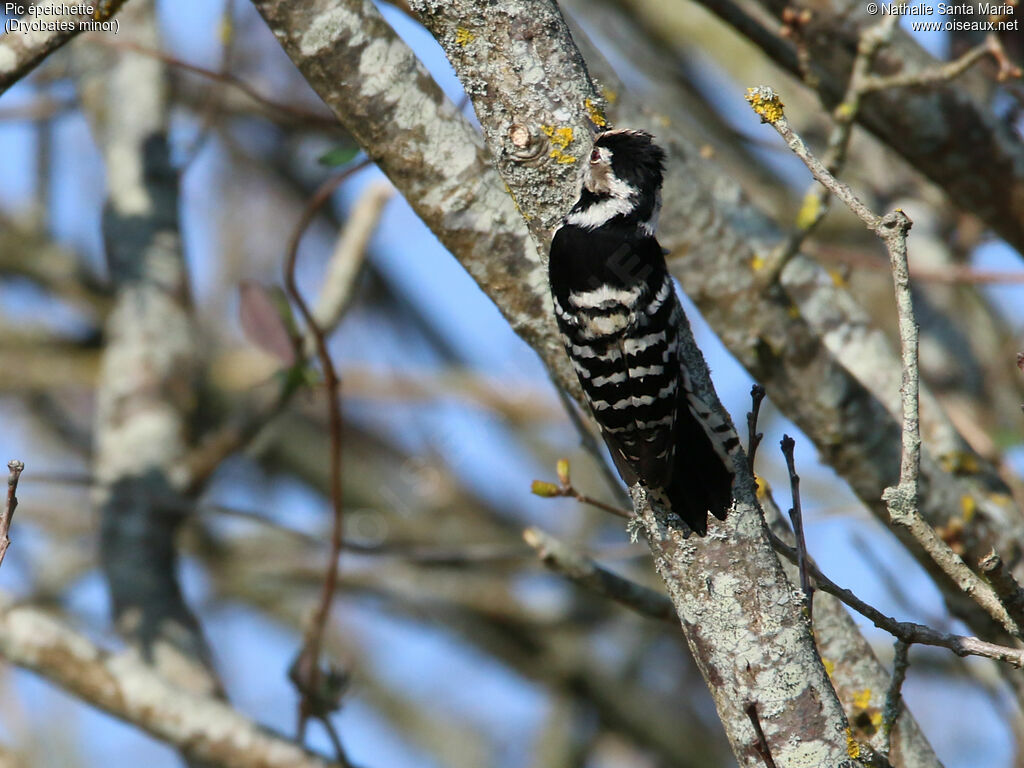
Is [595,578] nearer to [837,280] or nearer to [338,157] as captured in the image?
[338,157]

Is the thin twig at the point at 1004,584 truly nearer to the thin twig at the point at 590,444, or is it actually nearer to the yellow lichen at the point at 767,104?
the yellow lichen at the point at 767,104

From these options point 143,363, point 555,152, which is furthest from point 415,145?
point 143,363

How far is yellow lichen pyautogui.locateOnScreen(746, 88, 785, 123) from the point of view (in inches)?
59.8

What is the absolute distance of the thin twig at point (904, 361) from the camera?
1417mm

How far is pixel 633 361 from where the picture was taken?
189cm

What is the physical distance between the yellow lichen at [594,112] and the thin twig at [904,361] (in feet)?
1.05

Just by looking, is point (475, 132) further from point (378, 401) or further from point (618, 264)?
point (378, 401)

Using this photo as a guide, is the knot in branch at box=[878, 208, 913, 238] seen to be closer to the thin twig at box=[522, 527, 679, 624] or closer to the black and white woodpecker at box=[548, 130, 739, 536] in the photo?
the black and white woodpecker at box=[548, 130, 739, 536]

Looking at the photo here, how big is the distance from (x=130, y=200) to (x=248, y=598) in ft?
10.6

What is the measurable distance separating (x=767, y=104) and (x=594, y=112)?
373 mm

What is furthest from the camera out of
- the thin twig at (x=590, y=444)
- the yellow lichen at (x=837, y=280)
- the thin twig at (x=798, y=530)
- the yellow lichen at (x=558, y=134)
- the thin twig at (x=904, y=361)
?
the yellow lichen at (x=837, y=280)

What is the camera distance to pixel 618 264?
2.09 m

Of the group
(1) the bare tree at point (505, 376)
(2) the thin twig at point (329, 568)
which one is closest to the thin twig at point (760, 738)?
(1) the bare tree at point (505, 376)

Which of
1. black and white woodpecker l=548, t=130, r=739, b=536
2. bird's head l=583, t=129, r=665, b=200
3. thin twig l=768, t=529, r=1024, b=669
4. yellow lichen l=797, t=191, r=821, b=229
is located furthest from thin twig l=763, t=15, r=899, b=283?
thin twig l=768, t=529, r=1024, b=669
